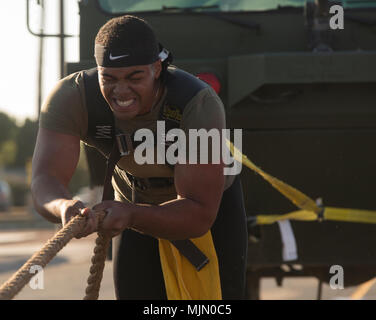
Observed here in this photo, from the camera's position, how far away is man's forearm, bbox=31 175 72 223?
318cm

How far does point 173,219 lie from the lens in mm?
3178

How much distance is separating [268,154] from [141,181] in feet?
5.20

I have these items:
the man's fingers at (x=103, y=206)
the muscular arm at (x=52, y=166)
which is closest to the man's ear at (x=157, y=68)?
the muscular arm at (x=52, y=166)

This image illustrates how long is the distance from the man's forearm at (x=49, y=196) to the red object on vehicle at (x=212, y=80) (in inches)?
76.3

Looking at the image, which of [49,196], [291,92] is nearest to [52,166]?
[49,196]

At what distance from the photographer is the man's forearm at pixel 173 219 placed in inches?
122

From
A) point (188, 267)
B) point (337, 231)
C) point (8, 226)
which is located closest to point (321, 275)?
point (337, 231)

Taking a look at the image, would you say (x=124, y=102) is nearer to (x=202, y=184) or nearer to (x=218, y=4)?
(x=202, y=184)

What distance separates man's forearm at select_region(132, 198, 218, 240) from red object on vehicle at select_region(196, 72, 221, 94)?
193 centimetres

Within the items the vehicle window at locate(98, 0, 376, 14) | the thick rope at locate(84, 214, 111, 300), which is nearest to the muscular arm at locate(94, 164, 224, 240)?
the thick rope at locate(84, 214, 111, 300)

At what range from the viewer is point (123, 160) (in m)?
3.72

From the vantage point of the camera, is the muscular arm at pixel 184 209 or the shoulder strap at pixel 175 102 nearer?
the muscular arm at pixel 184 209

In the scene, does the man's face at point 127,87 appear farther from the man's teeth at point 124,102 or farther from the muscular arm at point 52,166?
the muscular arm at point 52,166

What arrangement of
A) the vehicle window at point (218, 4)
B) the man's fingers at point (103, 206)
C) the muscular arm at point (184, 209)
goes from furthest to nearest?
the vehicle window at point (218, 4), the muscular arm at point (184, 209), the man's fingers at point (103, 206)
